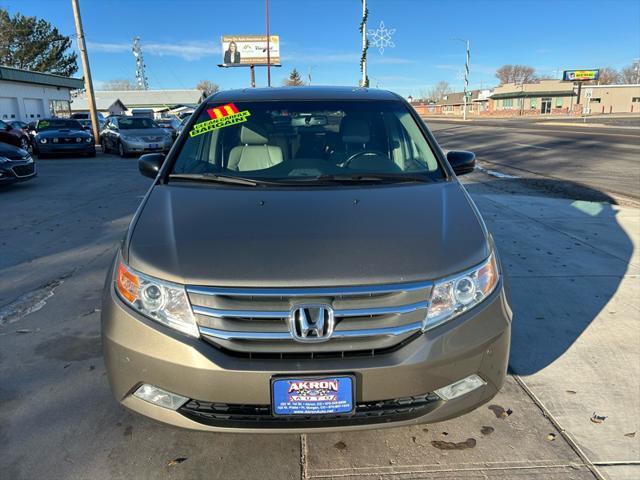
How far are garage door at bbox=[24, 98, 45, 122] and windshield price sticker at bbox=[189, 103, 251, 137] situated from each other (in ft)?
131

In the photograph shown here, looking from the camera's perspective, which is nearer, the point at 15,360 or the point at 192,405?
the point at 192,405

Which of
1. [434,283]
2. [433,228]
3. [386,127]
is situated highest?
[386,127]

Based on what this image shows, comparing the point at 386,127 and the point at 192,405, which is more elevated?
the point at 386,127

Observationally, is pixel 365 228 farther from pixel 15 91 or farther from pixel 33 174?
pixel 15 91

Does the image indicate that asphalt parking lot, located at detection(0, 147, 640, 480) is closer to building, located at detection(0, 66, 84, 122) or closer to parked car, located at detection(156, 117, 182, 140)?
parked car, located at detection(156, 117, 182, 140)

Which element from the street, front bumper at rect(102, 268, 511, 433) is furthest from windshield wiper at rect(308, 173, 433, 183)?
the street

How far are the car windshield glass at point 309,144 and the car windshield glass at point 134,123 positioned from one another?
15.3 m

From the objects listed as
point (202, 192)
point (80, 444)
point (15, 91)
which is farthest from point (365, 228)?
point (15, 91)

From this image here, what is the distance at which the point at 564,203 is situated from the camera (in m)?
8.34

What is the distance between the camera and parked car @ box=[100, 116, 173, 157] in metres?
16.6

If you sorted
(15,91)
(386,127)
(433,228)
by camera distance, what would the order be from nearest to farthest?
(433,228)
(386,127)
(15,91)

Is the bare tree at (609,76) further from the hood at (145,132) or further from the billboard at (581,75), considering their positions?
the hood at (145,132)

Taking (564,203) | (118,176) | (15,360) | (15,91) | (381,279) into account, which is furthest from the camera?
(15,91)

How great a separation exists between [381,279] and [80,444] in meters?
1.71
